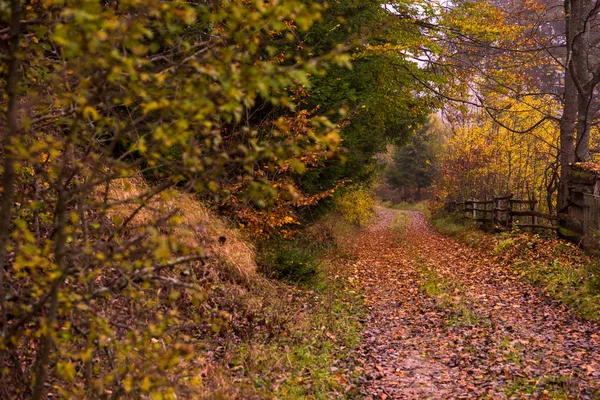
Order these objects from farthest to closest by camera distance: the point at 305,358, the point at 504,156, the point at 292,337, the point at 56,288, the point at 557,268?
1. the point at 504,156
2. the point at 557,268
3. the point at 292,337
4. the point at 305,358
5. the point at 56,288

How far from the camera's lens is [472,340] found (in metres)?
7.24

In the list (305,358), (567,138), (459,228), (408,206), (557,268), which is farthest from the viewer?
(408,206)

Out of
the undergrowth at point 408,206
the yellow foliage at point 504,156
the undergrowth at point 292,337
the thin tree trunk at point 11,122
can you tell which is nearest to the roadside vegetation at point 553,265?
the undergrowth at point 292,337

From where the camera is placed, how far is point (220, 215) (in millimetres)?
9883

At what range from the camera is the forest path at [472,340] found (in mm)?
5656

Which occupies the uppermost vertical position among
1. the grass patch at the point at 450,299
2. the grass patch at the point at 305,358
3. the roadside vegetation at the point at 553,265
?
the roadside vegetation at the point at 553,265

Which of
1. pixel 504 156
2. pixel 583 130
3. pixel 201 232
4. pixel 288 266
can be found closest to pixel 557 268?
pixel 583 130

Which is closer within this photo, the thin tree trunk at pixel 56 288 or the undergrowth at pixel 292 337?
the thin tree trunk at pixel 56 288

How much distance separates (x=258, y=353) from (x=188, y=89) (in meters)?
4.28

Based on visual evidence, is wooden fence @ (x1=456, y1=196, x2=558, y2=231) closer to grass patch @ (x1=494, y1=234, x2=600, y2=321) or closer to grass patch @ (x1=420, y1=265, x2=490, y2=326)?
grass patch @ (x1=494, y1=234, x2=600, y2=321)

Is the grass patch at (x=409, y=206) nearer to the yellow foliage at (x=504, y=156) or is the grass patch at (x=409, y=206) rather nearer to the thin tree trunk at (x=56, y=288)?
the yellow foliage at (x=504, y=156)

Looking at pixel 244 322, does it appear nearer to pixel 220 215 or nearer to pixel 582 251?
pixel 220 215

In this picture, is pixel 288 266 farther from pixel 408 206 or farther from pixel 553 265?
pixel 408 206

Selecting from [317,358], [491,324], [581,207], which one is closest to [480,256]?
[581,207]
